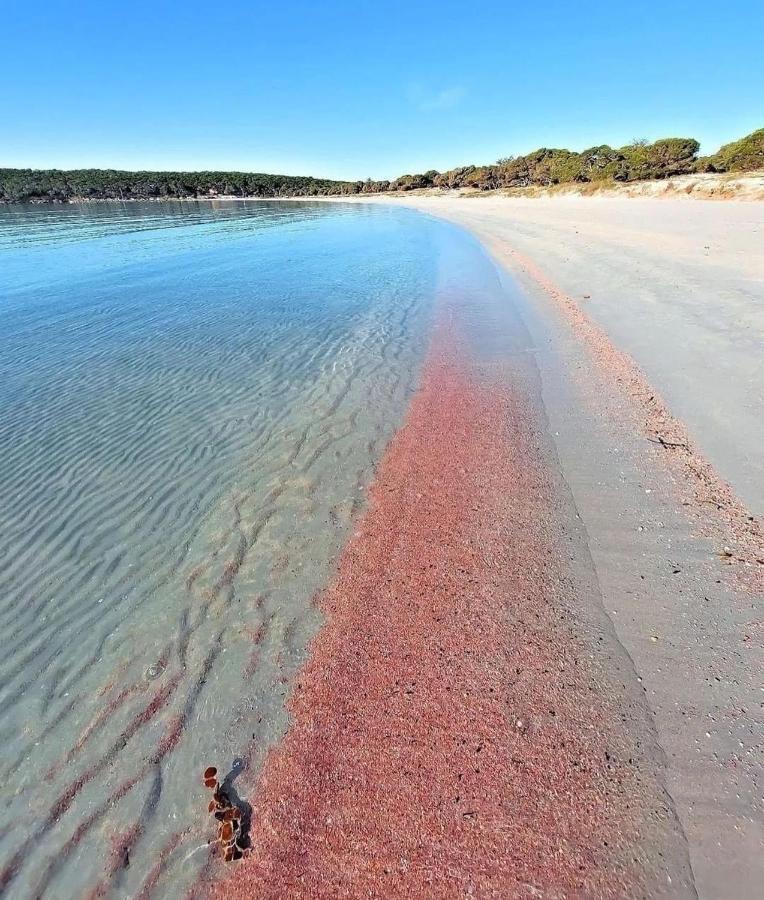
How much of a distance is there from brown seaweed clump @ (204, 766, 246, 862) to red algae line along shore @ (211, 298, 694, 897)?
85 mm

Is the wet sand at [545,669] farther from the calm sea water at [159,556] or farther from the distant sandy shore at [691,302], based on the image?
the calm sea water at [159,556]

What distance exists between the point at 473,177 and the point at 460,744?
116m

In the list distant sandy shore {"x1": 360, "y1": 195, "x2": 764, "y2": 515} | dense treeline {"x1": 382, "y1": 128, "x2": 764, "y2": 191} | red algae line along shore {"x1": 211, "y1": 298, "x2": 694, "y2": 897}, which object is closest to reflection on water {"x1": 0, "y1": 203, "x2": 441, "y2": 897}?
red algae line along shore {"x1": 211, "y1": 298, "x2": 694, "y2": 897}

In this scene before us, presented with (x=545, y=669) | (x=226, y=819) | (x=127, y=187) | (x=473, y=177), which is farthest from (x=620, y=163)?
(x=127, y=187)

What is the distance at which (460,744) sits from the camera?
10.0 ft

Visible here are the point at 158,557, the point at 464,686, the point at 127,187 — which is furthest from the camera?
the point at 127,187

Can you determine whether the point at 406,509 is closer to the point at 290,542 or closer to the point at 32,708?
the point at 290,542

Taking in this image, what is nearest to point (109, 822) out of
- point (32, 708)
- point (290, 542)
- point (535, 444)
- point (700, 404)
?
point (32, 708)

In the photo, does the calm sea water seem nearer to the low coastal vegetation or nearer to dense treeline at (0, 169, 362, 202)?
the low coastal vegetation

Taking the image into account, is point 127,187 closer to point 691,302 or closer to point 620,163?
point 620,163

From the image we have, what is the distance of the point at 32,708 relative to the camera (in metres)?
3.57

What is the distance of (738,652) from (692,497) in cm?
208

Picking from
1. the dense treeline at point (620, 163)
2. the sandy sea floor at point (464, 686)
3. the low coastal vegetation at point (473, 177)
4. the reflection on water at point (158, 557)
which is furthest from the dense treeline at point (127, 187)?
the sandy sea floor at point (464, 686)

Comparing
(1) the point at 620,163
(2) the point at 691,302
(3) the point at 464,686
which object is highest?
(1) the point at 620,163
